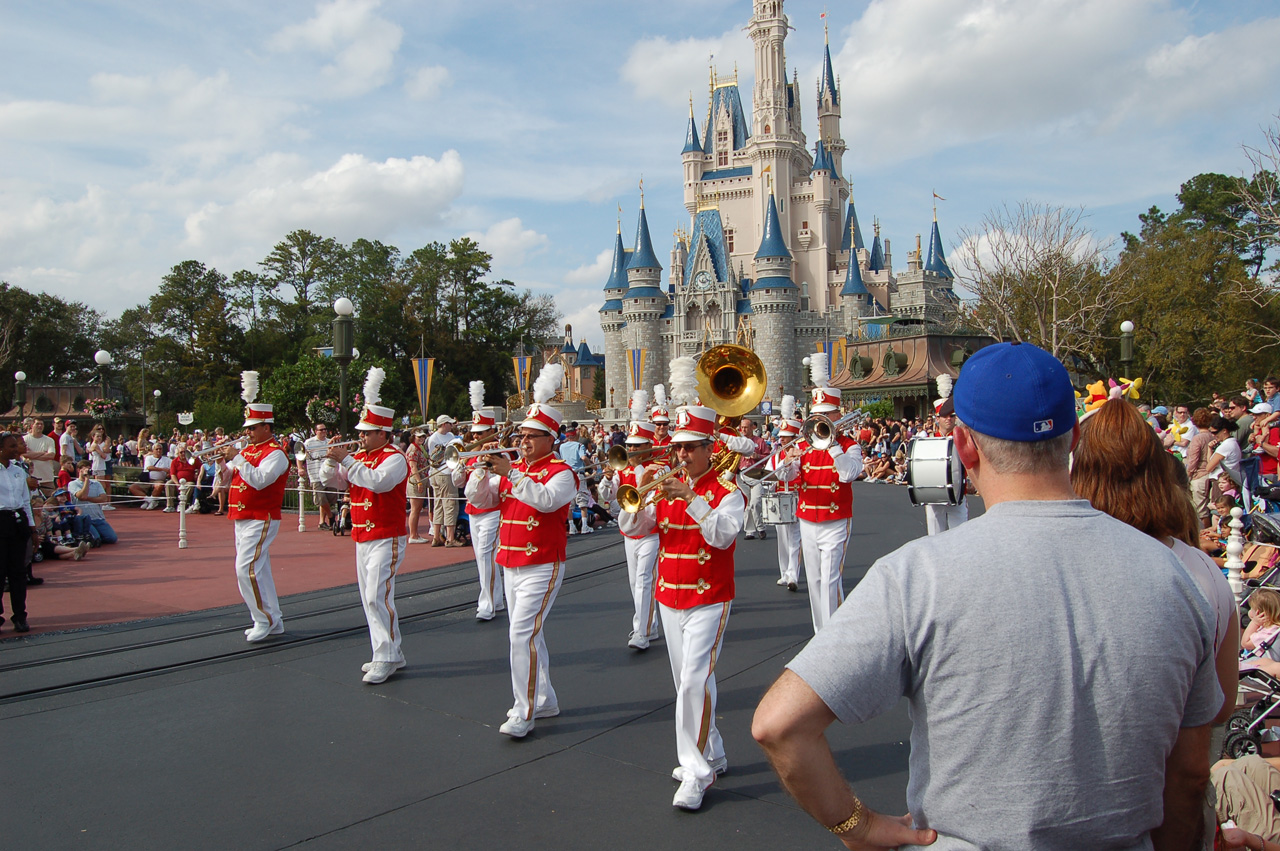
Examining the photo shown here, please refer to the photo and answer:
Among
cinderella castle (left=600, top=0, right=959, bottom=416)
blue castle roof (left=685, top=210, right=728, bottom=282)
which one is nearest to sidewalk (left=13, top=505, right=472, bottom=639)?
cinderella castle (left=600, top=0, right=959, bottom=416)

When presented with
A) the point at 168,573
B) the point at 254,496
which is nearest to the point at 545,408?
the point at 254,496

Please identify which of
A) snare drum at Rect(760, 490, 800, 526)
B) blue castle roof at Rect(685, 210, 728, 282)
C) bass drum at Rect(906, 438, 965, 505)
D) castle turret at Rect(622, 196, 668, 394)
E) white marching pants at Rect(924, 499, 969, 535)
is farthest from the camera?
blue castle roof at Rect(685, 210, 728, 282)

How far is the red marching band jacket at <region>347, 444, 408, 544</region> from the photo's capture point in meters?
6.64

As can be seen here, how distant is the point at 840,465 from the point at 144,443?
819 inches

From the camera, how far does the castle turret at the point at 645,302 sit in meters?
72.9

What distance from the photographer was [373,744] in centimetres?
516

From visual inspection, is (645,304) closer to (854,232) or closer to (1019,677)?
(854,232)

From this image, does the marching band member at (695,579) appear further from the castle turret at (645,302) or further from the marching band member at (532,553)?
the castle turret at (645,302)

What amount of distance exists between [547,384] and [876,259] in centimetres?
7742

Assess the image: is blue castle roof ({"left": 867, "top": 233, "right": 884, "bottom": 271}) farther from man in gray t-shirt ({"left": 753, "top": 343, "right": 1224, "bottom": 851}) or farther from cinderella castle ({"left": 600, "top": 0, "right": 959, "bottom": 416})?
man in gray t-shirt ({"left": 753, "top": 343, "right": 1224, "bottom": 851})

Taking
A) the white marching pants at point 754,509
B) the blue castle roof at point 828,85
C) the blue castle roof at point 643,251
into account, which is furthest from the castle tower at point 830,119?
the white marching pants at point 754,509

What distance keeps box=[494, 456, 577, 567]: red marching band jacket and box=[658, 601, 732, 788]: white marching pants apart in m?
1.24

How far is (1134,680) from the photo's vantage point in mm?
1420

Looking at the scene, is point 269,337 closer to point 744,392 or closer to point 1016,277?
point 1016,277
